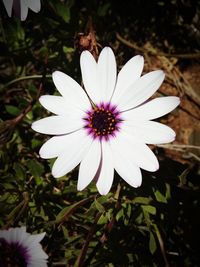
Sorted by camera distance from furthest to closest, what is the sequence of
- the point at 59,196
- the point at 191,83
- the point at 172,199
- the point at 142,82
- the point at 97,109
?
the point at 191,83 → the point at 59,196 → the point at 172,199 → the point at 97,109 → the point at 142,82

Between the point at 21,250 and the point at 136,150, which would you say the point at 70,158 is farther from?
the point at 21,250

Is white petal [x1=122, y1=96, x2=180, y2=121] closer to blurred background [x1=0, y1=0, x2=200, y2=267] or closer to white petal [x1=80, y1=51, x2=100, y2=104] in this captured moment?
white petal [x1=80, y1=51, x2=100, y2=104]

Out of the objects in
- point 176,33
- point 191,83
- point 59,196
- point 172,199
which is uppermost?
point 176,33

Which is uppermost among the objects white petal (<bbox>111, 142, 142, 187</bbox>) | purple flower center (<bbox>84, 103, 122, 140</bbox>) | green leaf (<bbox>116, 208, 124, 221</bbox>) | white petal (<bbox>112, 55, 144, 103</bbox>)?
white petal (<bbox>112, 55, 144, 103</bbox>)

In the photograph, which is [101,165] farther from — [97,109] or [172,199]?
[172,199]

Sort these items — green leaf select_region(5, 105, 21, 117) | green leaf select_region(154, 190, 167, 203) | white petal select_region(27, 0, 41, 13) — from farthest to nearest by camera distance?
green leaf select_region(5, 105, 21, 117) < green leaf select_region(154, 190, 167, 203) < white petal select_region(27, 0, 41, 13)

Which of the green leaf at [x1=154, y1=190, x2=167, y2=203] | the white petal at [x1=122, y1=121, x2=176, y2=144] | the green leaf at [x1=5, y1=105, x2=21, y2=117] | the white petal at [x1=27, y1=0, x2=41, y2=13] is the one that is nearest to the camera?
the white petal at [x1=122, y1=121, x2=176, y2=144]

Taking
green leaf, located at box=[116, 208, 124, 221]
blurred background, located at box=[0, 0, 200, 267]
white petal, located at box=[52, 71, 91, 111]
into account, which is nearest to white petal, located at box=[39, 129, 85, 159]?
white petal, located at box=[52, 71, 91, 111]

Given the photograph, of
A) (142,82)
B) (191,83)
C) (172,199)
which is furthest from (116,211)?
(191,83)
